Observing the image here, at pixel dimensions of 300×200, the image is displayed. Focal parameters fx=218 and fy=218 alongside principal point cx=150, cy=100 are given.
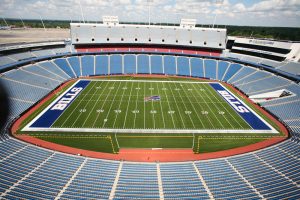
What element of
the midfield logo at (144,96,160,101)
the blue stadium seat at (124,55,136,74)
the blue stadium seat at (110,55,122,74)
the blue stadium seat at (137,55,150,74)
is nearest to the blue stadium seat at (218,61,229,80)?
the blue stadium seat at (137,55,150,74)

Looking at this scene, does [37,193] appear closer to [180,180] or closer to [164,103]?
[180,180]

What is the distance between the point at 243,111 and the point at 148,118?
15298 millimetres

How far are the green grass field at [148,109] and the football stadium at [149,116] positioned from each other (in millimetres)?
170

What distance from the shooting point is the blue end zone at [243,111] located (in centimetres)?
3014

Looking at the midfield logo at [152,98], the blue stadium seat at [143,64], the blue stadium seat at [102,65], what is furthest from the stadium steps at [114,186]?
the blue stadium seat at [143,64]

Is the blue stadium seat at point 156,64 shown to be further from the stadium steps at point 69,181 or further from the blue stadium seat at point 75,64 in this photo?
the stadium steps at point 69,181

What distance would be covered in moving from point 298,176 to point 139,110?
70.2ft

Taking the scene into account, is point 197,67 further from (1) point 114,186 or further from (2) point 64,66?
(1) point 114,186

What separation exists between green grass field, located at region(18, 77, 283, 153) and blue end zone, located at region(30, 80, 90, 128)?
1043 mm

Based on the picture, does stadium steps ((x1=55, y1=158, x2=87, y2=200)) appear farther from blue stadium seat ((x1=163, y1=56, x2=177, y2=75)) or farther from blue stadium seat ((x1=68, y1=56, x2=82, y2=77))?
blue stadium seat ((x1=163, y1=56, x2=177, y2=75))

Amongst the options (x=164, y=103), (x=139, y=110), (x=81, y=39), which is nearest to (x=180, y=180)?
(x=139, y=110)

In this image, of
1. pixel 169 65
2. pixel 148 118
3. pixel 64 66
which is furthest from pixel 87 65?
pixel 148 118

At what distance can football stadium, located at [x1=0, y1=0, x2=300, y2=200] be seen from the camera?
57.6ft

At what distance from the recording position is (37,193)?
51.7ft
